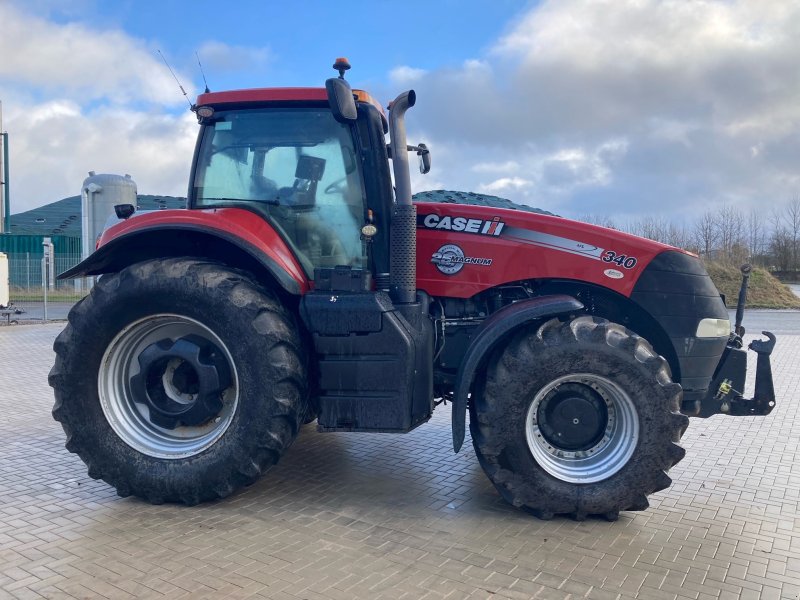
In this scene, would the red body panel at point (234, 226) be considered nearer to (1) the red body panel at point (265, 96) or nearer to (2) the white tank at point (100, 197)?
(1) the red body panel at point (265, 96)

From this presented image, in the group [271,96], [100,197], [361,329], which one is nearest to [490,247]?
[361,329]

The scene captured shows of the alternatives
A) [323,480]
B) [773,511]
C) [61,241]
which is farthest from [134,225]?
[61,241]

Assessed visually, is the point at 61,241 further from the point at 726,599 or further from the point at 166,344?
the point at 726,599

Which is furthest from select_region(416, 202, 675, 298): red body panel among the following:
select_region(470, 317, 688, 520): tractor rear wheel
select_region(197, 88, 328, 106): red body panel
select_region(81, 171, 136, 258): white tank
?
select_region(81, 171, 136, 258): white tank

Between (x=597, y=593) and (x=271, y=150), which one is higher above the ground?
(x=271, y=150)

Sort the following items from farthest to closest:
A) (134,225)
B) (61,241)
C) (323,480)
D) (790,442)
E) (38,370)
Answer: (61,241)
(38,370)
(790,442)
(323,480)
(134,225)

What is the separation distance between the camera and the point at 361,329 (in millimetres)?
4301

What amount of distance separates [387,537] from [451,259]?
75.0 inches

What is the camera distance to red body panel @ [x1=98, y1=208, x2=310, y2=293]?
4305 millimetres

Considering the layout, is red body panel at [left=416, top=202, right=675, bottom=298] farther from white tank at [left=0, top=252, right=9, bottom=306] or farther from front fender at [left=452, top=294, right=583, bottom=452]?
white tank at [left=0, top=252, right=9, bottom=306]

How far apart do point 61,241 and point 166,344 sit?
30.8 meters

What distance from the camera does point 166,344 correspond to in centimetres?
452

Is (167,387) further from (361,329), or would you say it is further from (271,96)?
(271,96)

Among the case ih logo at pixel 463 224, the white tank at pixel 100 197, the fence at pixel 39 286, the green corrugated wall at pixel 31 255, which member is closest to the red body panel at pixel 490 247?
the case ih logo at pixel 463 224
